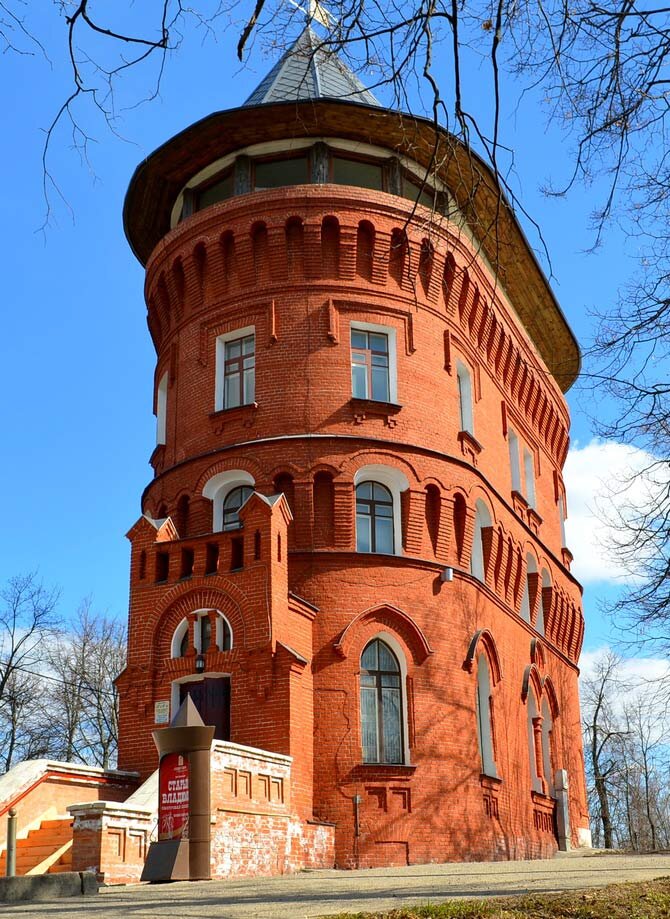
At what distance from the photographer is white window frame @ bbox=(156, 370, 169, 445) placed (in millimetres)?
23134

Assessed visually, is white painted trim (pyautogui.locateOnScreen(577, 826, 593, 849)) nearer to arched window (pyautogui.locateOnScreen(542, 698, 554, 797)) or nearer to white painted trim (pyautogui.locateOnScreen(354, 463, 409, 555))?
arched window (pyautogui.locateOnScreen(542, 698, 554, 797))

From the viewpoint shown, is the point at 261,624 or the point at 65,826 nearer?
the point at 65,826

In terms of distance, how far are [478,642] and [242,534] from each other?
5494 millimetres

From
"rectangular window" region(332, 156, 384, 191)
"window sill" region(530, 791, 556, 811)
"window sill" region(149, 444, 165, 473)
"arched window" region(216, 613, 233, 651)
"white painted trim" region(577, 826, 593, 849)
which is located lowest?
"white painted trim" region(577, 826, 593, 849)

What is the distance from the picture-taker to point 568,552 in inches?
1287

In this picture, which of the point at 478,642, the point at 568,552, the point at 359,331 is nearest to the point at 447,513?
the point at 478,642

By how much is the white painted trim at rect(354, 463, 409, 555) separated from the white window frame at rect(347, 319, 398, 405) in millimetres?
1439

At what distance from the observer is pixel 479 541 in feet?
77.5

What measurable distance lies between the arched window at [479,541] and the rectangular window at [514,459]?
3838 millimetres

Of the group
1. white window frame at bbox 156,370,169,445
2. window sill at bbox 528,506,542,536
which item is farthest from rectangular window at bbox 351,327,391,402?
window sill at bbox 528,506,542,536

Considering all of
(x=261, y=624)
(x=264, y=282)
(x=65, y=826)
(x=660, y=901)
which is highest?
(x=264, y=282)

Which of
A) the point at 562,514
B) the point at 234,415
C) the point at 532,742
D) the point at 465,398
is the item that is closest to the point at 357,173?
the point at 465,398

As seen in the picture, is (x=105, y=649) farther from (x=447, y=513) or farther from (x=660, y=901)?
(x=660, y=901)

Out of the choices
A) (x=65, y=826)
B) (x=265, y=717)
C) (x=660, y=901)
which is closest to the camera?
(x=660, y=901)
